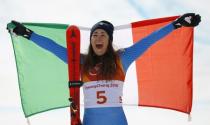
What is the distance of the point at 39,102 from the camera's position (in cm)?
804

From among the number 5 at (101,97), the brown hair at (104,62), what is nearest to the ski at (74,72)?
the brown hair at (104,62)

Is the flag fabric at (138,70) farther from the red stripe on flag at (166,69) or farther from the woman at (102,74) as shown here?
the woman at (102,74)

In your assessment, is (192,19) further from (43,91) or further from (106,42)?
(43,91)

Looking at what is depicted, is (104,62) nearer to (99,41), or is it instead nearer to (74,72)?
(99,41)

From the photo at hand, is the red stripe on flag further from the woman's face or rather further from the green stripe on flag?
the woman's face

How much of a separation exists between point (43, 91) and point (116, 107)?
85.7 inches

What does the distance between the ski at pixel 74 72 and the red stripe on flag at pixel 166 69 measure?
6.17 ft

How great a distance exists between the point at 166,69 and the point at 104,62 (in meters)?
2.04

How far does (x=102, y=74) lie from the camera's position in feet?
20.7

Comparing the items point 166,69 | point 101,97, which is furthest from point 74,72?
point 166,69

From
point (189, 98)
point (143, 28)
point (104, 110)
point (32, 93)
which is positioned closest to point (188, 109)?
point (189, 98)

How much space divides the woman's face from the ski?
0.22 m

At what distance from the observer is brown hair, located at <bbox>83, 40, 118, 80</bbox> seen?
20.6 feet

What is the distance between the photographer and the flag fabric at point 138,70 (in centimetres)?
792
